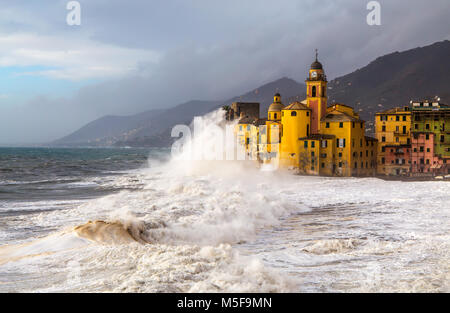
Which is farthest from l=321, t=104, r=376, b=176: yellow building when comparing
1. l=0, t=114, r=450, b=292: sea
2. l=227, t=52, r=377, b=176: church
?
l=0, t=114, r=450, b=292: sea

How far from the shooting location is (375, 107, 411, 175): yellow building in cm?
5838

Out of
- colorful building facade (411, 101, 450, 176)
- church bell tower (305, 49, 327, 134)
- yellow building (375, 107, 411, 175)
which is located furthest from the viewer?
yellow building (375, 107, 411, 175)

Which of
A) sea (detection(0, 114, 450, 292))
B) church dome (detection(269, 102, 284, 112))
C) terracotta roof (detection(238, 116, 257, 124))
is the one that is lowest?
sea (detection(0, 114, 450, 292))

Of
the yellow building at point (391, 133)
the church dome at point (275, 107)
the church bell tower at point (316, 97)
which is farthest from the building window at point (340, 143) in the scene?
the church dome at point (275, 107)

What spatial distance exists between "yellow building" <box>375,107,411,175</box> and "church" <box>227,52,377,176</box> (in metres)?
1.38

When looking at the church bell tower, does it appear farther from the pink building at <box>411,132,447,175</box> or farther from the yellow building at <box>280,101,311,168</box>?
the pink building at <box>411,132,447,175</box>

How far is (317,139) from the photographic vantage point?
53188 mm

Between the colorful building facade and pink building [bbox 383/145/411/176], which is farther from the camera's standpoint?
pink building [bbox 383/145/411/176]

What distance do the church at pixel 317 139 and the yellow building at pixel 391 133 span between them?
1381 millimetres

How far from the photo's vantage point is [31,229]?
54.6ft

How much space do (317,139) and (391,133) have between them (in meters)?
13.7

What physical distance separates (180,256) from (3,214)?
50.4ft

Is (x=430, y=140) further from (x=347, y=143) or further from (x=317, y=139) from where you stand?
(x=317, y=139)
